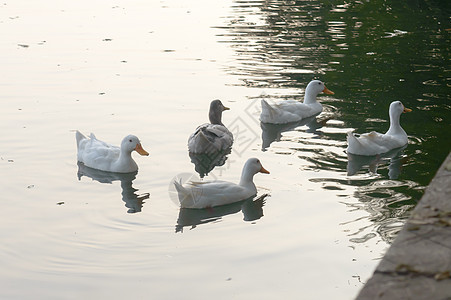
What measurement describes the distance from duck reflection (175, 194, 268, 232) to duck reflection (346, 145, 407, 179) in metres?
1.70

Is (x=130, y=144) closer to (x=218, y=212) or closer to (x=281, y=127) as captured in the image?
(x=218, y=212)

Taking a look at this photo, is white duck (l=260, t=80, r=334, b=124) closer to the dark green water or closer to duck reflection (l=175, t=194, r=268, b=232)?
the dark green water

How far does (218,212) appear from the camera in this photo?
943cm

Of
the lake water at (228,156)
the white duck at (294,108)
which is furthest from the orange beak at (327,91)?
the lake water at (228,156)

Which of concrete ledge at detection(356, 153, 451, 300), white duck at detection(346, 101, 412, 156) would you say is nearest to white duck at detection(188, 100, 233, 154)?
white duck at detection(346, 101, 412, 156)

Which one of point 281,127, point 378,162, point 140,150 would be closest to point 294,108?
point 281,127

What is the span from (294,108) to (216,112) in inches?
62.0

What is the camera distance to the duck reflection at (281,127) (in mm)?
12627

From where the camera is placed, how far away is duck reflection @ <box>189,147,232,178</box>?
11.3 meters

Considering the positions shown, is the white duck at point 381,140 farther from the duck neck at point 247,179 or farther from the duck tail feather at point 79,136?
the duck tail feather at point 79,136

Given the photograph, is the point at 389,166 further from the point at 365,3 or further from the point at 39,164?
the point at 365,3

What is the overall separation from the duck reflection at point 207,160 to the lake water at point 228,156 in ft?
0.48

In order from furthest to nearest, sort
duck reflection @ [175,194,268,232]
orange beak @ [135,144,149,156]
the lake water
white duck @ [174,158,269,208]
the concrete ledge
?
orange beak @ [135,144,149,156], white duck @ [174,158,269,208], duck reflection @ [175,194,268,232], the lake water, the concrete ledge

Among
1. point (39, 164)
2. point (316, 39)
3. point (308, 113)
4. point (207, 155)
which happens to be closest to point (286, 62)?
point (316, 39)
